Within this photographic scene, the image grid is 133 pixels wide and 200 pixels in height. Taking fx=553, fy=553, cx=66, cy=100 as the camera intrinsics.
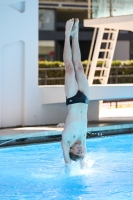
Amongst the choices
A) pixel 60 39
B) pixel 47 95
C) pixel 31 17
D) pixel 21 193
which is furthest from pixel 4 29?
pixel 60 39

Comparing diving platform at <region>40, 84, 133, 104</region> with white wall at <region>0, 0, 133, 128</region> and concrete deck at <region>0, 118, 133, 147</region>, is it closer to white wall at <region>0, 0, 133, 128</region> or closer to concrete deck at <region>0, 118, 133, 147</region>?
white wall at <region>0, 0, 133, 128</region>

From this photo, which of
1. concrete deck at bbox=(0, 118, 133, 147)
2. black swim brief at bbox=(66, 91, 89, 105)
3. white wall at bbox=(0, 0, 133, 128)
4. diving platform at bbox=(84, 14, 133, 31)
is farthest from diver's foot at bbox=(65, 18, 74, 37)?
diving platform at bbox=(84, 14, 133, 31)

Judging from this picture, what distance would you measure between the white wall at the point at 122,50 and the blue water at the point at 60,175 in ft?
70.7

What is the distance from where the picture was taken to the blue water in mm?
8023

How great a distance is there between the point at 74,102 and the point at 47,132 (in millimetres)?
3796

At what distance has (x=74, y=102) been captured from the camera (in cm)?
850

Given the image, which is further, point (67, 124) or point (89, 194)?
point (67, 124)

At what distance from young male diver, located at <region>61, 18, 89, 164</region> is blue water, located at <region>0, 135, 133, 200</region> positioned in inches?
20.2

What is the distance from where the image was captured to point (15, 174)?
30.3 ft

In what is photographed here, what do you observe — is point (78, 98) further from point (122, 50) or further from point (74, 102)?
point (122, 50)

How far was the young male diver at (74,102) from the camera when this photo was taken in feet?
27.8

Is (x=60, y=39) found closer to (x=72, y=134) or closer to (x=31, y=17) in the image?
(x=31, y=17)

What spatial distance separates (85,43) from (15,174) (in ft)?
78.0

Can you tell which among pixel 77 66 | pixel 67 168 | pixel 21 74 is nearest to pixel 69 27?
pixel 77 66
